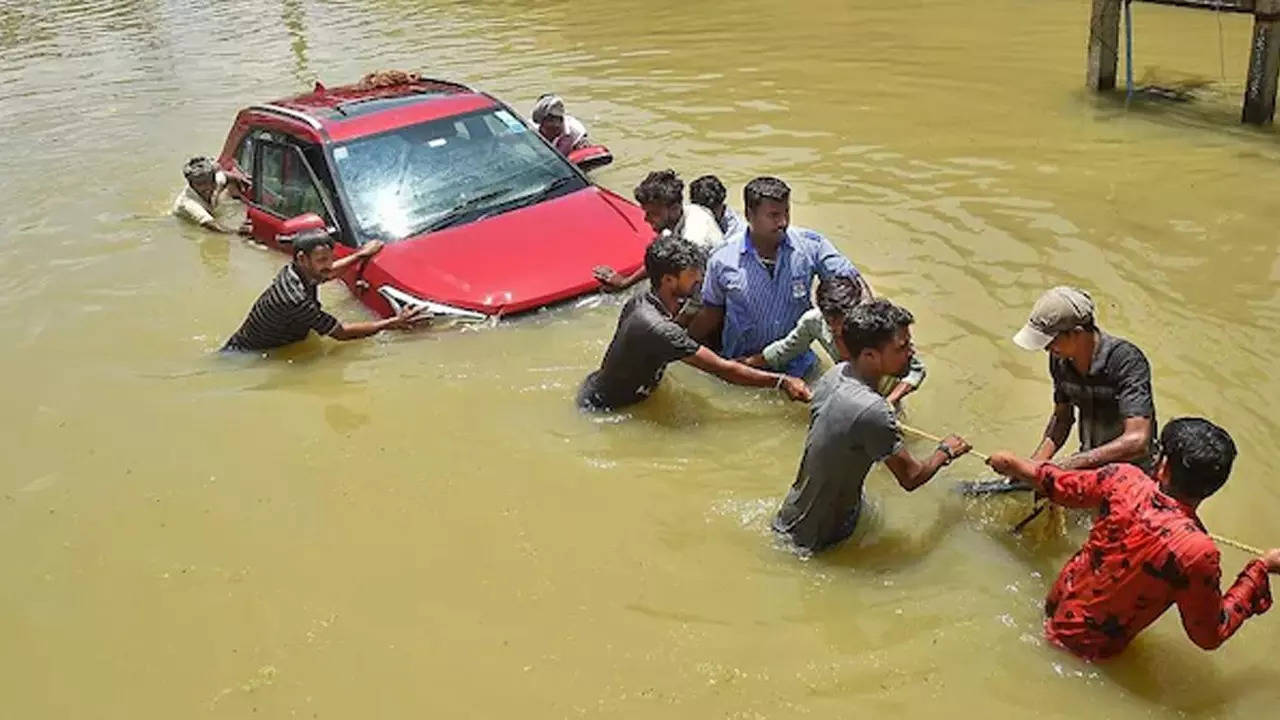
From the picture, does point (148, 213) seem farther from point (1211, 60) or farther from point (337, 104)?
point (1211, 60)

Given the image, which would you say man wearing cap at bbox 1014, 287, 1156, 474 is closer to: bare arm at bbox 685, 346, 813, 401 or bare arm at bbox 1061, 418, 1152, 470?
bare arm at bbox 1061, 418, 1152, 470

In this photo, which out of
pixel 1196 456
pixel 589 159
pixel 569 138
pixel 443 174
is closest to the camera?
pixel 1196 456

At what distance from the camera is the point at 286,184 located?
26.1 feet

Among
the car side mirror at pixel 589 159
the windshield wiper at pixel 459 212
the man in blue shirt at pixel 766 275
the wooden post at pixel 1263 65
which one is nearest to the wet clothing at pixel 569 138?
the car side mirror at pixel 589 159

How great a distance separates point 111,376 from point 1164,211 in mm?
7782

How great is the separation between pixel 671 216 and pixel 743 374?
135cm

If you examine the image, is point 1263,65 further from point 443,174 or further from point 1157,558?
point 1157,558

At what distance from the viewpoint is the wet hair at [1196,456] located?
3420 millimetres

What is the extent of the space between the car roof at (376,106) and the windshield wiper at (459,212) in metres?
0.81

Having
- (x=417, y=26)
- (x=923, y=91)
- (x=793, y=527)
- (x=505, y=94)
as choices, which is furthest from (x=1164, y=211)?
(x=417, y=26)

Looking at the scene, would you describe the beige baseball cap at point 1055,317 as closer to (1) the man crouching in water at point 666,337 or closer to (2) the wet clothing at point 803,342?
(2) the wet clothing at point 803,342

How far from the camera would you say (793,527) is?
15.3ft

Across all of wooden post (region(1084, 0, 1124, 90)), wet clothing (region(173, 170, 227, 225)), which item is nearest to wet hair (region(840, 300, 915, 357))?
wet clothing (region(173, 170, 227, 225))

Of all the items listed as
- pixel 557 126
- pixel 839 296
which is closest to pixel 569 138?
pixel 557 126
